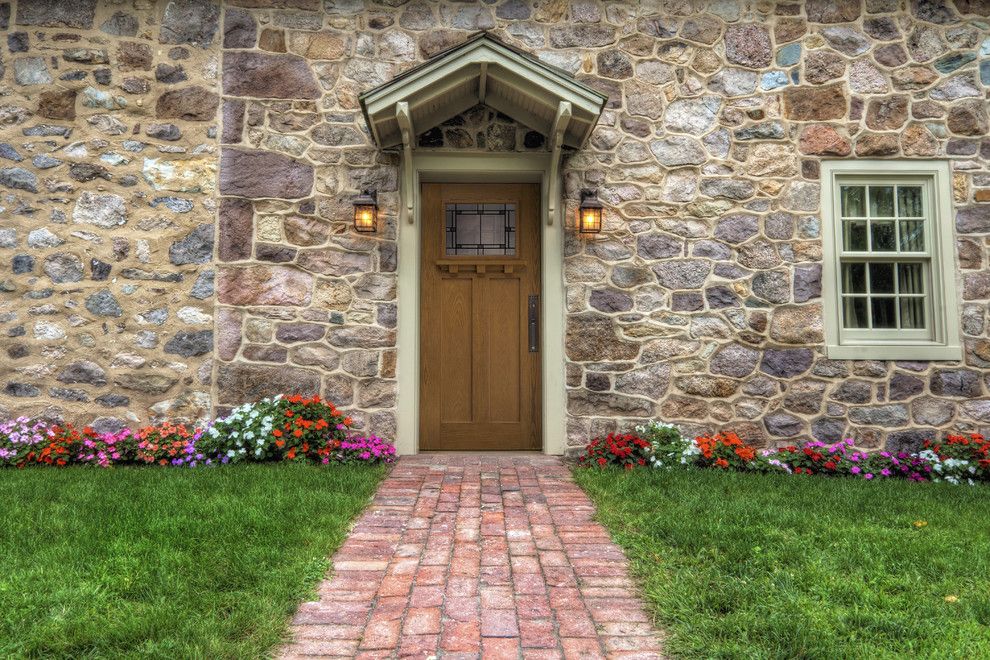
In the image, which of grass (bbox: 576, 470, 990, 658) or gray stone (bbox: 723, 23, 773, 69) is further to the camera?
gray stone (bbox: 723, 23, 773, 69)

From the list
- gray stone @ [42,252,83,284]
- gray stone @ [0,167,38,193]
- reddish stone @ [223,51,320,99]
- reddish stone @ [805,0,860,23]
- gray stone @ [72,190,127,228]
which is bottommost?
gray stone @ [42,252,83,284]

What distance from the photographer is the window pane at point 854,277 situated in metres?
5.61

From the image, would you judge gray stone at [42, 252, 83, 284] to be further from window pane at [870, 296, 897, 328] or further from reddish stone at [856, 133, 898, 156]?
window pane at [870, 296, 897, 328]

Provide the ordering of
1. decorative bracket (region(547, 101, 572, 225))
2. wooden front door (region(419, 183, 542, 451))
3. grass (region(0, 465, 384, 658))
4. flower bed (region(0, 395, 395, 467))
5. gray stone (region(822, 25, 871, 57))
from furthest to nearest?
1. wooden front door (region(419, 183, 542, 451))
2. gray stone (region(822, 25, 871, 57))
3. flower bed (region(0, 395, 395, 467))
4. decorative bracket (region(547, 101, 572, 225))
5. grass (region(0, 465, 384, 658))

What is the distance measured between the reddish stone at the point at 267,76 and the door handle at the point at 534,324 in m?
2.70

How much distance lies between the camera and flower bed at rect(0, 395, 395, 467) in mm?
4875

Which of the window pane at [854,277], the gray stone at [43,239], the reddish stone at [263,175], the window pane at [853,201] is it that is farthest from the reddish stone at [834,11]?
the gray stone at [43,239]

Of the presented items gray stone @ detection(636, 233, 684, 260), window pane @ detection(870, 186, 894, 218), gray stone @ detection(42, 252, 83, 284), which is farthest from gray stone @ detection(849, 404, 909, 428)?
gray stone @ detection(42, 252, 83, 284)

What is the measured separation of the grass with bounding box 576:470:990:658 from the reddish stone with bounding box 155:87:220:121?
15.1 ft

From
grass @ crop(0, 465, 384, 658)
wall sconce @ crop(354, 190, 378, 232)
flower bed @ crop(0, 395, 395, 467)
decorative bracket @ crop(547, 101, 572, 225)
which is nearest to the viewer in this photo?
grass @ crop(0, 465, 384, 658)

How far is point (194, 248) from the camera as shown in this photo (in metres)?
5.37

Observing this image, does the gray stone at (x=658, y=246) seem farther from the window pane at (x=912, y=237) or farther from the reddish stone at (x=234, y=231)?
the reddish stone at (x=234, y=231)

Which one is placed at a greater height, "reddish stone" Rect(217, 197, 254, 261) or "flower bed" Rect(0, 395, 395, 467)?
"reddish stone" Rect(217, 197, 254, 261)

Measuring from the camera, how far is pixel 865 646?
2016 mm
